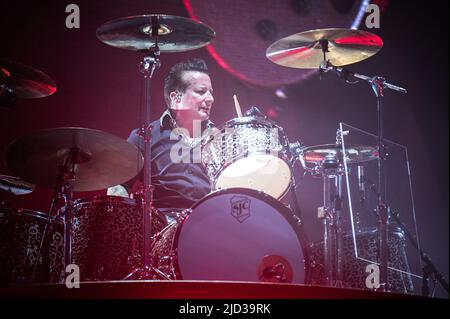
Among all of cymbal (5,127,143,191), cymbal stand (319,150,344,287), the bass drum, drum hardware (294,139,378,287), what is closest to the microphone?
drum hardware (294,139,378,287)

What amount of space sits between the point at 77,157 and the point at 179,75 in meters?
1.11

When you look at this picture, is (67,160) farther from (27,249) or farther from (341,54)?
(341,54)

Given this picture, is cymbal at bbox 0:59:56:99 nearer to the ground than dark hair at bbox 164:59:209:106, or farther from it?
nearer to the ground

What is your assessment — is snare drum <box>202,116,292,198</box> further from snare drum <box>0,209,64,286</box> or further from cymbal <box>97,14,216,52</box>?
snare drum <box>0,209,64,286</box>

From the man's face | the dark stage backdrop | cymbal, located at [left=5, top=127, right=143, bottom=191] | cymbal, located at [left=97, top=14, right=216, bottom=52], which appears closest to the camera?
cymbal, located at [left=5, top=127, right=143, bottom=191]

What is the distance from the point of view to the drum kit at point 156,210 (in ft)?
8.11

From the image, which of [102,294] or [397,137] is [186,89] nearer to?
[397,137]

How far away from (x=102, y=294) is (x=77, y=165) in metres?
1.38

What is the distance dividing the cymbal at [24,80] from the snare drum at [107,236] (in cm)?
61

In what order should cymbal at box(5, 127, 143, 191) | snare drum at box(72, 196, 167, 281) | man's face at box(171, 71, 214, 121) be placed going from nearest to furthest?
cymbal at box(5, 127, 143, 191)
snare drum at box(72, 196, 167, 281)
man's face at box(171, 71, 214, 121)

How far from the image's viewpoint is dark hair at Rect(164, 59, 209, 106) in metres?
3.60

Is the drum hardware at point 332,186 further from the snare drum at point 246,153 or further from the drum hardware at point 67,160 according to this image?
the drum hardware at point 67,160

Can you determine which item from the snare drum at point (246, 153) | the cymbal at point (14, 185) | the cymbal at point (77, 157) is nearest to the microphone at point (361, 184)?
the snare drum at point (246, 153)

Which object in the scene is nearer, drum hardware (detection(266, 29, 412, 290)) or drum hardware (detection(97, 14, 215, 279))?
drum hardware (detection(97, 14, 215, 279))
